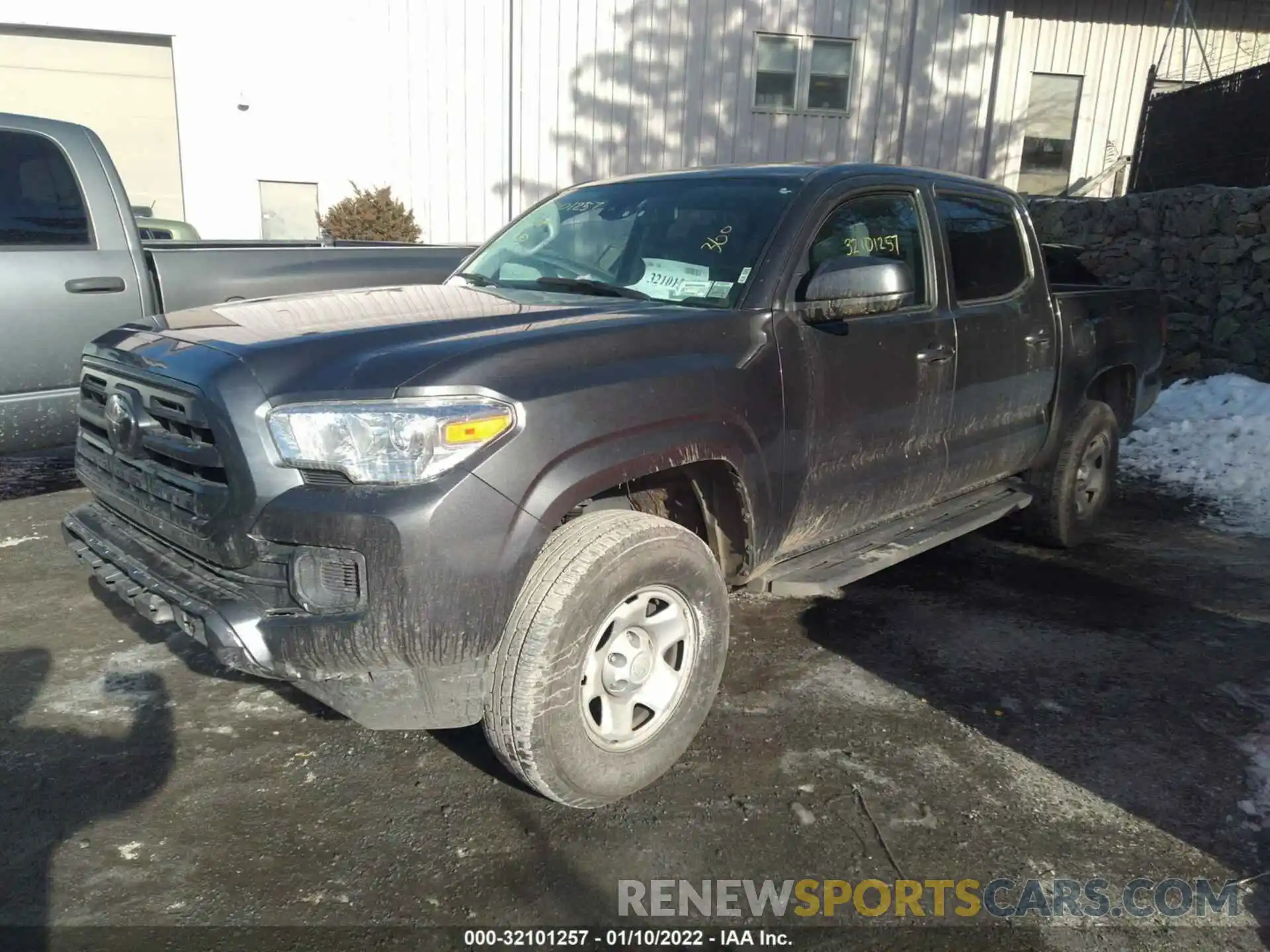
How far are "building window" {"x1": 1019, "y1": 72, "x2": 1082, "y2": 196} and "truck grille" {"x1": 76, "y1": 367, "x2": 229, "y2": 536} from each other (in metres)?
14.3

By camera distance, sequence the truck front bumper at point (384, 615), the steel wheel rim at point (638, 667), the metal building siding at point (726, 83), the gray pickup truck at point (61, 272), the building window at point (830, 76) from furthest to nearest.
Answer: the building window at point (830, 76)
the metal building siding at point (726, 83)
the gray pickup truck at point (61, 272)
the steel wheel rim at point (638, 667)
the truck front bumper at point (384, 615)

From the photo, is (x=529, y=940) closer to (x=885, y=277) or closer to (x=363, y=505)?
(x=363, y=505)

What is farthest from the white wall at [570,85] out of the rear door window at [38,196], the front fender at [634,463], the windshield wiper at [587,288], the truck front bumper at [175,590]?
the front fender at [634,463]

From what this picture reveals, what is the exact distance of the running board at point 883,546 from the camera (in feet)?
11.0

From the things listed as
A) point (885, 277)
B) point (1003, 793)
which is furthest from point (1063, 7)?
point (1003, 793)

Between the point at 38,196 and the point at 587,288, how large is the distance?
125 inches

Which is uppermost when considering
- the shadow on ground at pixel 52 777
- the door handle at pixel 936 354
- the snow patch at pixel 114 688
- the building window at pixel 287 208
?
the building window at pixel 287 208

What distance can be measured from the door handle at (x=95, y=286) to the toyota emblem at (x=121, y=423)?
2.14 m

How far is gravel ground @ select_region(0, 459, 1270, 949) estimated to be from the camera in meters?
2.41

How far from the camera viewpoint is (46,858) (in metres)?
2.51

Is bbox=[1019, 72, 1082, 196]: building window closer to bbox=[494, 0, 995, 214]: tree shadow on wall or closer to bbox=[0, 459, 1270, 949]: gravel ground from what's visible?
bbox=[494, 0, 995, 214]: tree shadow on wall

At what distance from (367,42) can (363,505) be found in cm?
1206

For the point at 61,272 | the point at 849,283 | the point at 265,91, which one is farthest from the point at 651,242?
the point at 265,91

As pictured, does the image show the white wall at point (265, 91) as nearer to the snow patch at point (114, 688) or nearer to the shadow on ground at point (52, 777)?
the snow patch at point (114, 688)
